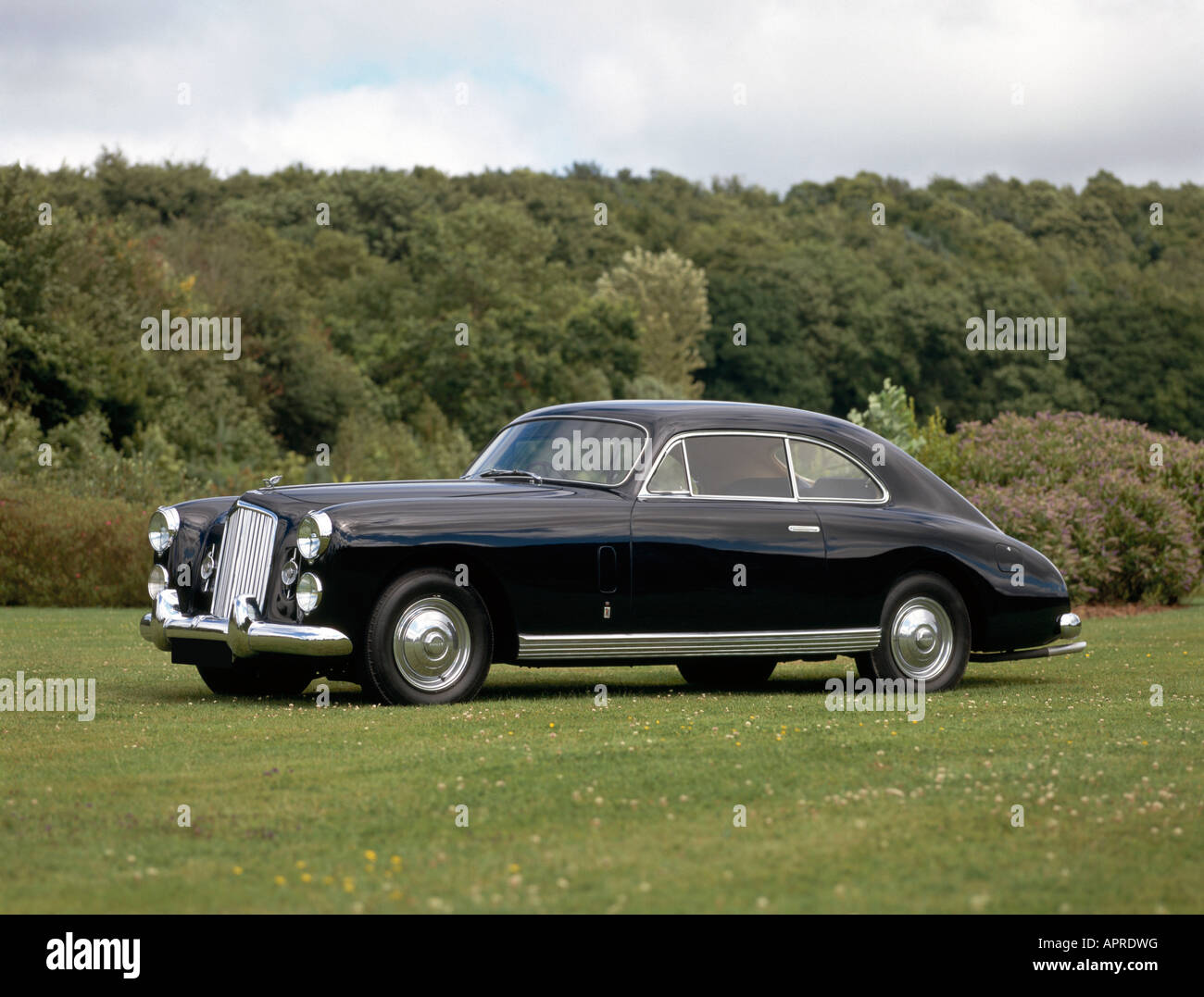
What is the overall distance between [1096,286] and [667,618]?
94.1 metres

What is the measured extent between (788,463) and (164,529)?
421 cm

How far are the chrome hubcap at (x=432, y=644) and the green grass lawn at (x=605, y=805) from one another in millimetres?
330

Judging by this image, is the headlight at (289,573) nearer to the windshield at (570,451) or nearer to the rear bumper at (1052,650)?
the windshield at (570,451)

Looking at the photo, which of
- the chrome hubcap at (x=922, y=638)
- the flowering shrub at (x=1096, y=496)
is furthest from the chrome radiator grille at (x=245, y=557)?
the flowering shrub at (x=1096, y=496)

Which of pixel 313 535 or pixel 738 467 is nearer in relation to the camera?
pixel 313 535

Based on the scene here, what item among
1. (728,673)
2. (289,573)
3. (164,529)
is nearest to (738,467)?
(728,673)

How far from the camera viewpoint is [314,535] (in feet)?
31.7

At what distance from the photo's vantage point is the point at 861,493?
11539mm

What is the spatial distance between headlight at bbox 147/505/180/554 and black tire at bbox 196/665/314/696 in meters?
0.87

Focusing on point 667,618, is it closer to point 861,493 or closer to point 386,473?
point 861,493

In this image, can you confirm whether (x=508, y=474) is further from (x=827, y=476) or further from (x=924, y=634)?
(x=924, y=634)

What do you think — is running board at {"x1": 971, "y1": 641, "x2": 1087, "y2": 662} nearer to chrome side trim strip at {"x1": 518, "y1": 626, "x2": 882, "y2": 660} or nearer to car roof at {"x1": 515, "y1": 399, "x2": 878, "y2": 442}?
chrome side trim strip at {"x1": 518, "y1": 626, "x2": 882, "y2": 660}

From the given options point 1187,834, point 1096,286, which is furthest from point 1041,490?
point 1096,286
